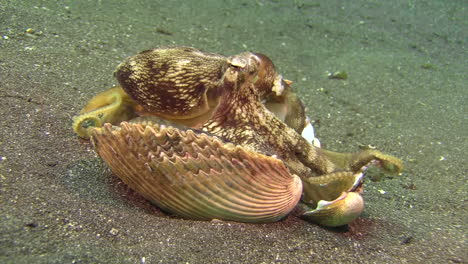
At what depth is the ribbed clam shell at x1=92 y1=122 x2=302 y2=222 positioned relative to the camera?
1900 millimetres

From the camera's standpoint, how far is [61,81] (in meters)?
3.25

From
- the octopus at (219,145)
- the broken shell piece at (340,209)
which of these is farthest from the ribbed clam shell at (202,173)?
the broken shell piece at (340,209)

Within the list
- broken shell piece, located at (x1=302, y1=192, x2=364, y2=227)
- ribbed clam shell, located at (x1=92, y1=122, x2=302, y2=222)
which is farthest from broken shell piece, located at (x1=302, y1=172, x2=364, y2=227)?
ribbed clam shell, located at (x1=92, y1=122, x2=302, y2=222)

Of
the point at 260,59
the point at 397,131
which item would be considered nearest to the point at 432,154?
the point at 397,131

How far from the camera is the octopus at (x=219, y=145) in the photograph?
193 centimetres

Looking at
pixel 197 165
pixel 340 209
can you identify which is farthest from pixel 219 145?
pixel 340 209

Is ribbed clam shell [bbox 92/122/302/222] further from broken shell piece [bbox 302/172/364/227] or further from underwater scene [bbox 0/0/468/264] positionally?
broken shell piece [bbox 302/172/364/227]

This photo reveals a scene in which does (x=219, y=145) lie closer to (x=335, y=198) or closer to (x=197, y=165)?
(x=197, y=165)

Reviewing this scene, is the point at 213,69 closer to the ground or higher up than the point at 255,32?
higher up

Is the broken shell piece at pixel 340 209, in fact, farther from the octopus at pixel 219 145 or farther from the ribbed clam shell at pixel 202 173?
the ribbed clam shell at pixel 202 173

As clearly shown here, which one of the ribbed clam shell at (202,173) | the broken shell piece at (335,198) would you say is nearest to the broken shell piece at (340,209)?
the broken shell piece at (335,198)

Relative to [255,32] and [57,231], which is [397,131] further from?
[57,231]

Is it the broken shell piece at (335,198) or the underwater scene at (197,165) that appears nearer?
the underwater scene at (197,165)

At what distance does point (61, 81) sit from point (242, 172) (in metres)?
2.22
